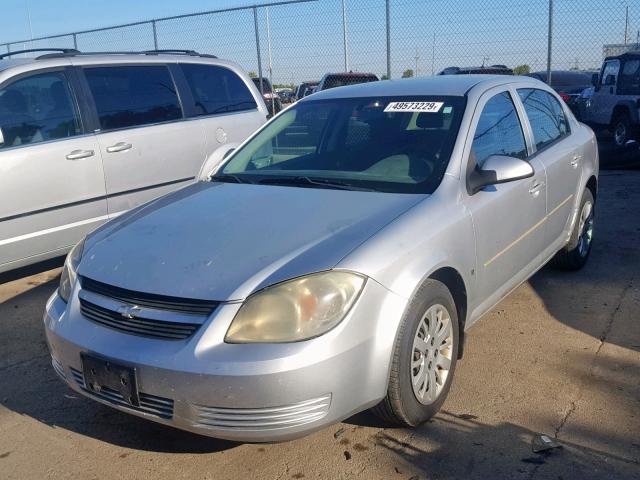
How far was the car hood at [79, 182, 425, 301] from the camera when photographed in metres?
2.65

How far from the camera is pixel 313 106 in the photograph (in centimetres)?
436

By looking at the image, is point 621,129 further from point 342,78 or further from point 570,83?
point 342,78

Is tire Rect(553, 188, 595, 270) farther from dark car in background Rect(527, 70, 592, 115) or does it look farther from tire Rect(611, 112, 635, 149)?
dark car in background Rect(527, 70, 592, 115)

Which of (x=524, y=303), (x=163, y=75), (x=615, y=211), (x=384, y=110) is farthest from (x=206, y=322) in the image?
(x=615, y=211)

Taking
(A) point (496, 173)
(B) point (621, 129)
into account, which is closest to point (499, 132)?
(A) point (496, 173)

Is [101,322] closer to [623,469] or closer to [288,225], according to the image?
[288,225]

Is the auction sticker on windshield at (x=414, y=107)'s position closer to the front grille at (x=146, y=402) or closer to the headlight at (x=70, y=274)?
the headlight at (x=70, y=274)

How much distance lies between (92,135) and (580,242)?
4.00 metres

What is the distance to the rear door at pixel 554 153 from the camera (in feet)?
14.3

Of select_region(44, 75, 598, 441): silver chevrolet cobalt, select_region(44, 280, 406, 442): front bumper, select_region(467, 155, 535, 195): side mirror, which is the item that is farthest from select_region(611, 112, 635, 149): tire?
select_region(44, 280, 406, 442): front bumper

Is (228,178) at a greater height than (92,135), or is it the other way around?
(92,135)

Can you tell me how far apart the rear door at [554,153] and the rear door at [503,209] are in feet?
0.55

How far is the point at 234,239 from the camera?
294 centimetres

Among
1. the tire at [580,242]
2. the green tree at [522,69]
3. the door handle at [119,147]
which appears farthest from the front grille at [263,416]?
the green tree at [522,69]
